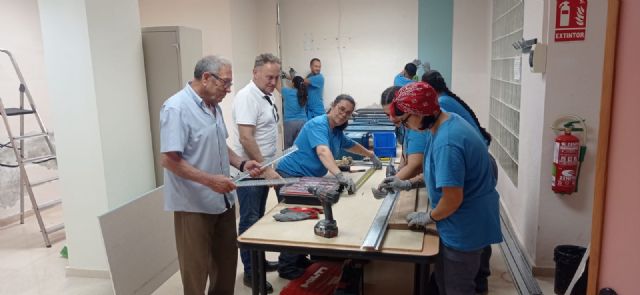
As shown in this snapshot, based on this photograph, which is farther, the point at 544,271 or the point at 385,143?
the point at 385,143

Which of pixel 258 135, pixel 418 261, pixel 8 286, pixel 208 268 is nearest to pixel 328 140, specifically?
pixel 258 135

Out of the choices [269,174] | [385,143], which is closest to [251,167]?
[269,174]

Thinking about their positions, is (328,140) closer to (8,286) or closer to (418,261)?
(418,261)

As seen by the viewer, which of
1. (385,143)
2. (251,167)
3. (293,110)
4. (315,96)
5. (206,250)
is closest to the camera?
(206,250)

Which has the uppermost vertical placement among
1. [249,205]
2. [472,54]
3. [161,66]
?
[472,54]

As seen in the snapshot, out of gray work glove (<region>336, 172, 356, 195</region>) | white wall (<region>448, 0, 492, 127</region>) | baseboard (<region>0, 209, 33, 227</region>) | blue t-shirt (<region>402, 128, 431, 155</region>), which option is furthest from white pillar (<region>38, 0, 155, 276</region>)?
white wall (<region>448, 0, 492, 127</region>)

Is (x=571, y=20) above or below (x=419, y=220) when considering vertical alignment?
above

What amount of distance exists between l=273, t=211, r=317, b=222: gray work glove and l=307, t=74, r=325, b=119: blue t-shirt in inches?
168

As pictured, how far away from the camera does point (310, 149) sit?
2.87 metres

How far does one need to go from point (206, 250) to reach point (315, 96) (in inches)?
176

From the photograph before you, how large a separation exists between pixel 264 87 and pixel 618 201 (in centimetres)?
228

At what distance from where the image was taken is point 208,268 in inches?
97.9

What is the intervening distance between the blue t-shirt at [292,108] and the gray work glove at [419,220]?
4.26 metres

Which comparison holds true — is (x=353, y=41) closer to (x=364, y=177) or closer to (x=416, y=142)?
(x=364, y=177)
